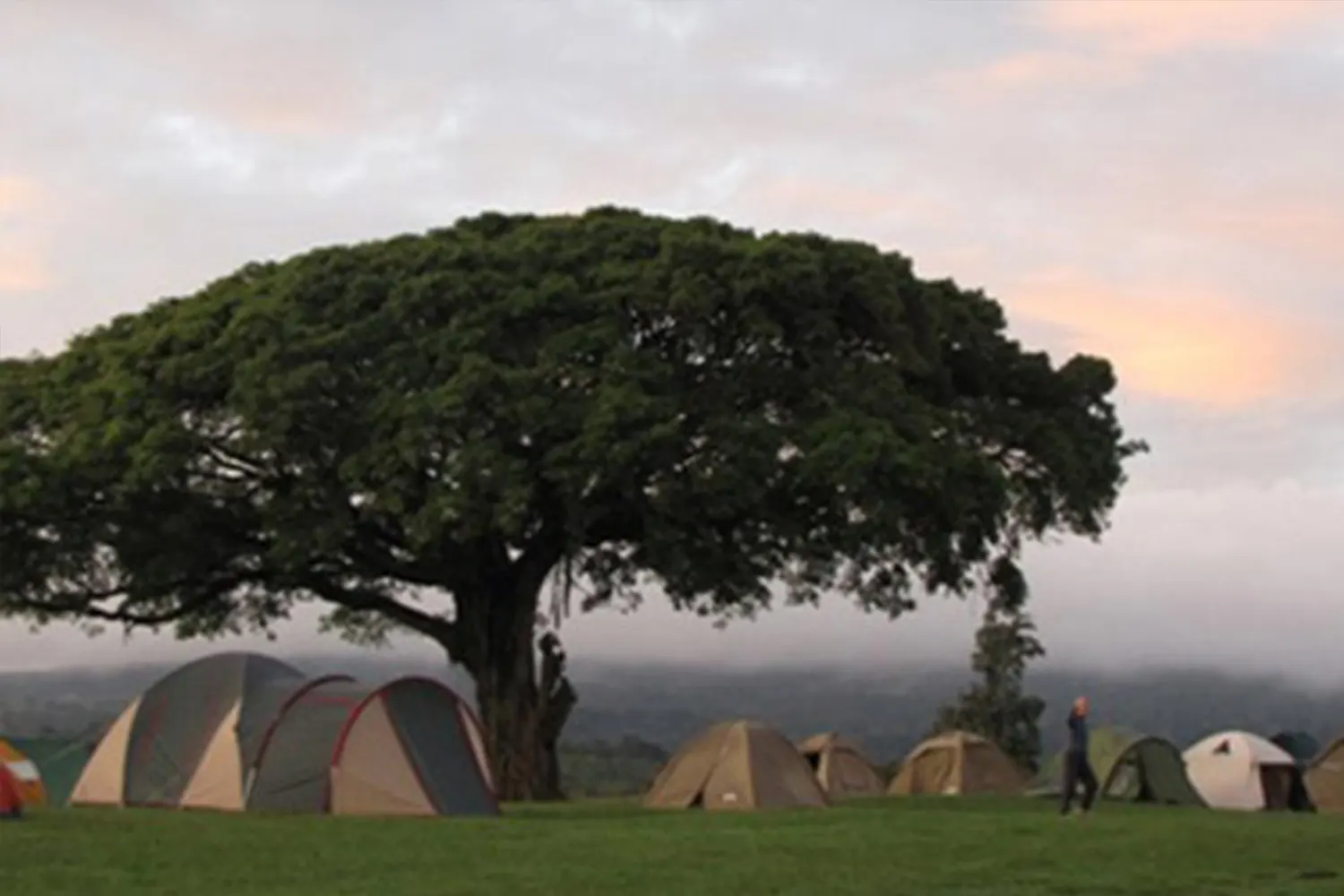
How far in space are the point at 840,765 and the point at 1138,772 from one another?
7670mm

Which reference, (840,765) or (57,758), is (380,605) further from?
(840,765)

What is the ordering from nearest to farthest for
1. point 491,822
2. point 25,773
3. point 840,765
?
point 491,822
point 25,773
point 840,765

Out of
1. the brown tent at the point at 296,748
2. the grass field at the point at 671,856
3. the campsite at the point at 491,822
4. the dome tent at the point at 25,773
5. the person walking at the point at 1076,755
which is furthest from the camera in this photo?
the dome tent at the point at 25,773

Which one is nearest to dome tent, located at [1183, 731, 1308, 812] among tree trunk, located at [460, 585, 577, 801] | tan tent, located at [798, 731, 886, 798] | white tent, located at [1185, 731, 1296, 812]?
white tent, located at [1185, 731, 1296, 812]

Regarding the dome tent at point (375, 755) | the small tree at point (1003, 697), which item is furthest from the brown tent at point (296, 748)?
the small tree at point (1003, 697)

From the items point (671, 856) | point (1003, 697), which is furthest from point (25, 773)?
point (1003, 697)

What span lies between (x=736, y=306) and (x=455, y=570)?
791 centimetres

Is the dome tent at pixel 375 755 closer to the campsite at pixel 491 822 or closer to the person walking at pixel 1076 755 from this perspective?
the campsite at pixel 491 822

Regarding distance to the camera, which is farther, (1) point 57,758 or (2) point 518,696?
(1) point 57,758

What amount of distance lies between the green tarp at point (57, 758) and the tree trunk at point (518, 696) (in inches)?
295

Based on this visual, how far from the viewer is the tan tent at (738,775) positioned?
29.8m

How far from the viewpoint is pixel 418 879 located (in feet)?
52.2

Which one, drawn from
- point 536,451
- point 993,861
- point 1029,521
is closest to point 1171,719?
point 1029,521

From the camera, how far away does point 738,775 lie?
98.5 ft
